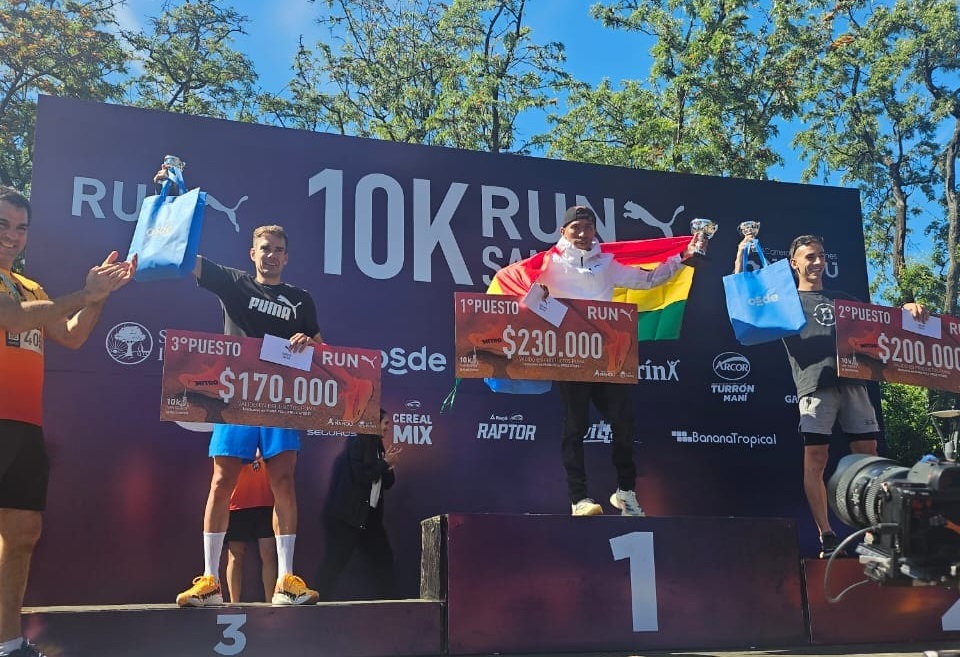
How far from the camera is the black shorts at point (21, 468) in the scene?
2.98 metres

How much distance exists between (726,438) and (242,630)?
12.8 feet

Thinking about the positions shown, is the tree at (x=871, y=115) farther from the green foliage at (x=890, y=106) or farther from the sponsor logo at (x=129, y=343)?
the sponsor logo at (x=129, y=343)

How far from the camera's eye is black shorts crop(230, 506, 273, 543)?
4855 mm

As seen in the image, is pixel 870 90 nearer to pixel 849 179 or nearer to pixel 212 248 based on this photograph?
pixel 849 179

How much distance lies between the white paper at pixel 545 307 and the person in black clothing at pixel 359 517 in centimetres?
140

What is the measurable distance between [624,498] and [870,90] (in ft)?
50.0

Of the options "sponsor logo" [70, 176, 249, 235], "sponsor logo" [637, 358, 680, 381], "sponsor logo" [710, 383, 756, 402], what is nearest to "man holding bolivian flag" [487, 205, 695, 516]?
"sponsor logo" [637, 358, 680, 381]

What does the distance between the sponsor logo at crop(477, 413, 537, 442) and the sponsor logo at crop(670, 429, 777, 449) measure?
104 cm

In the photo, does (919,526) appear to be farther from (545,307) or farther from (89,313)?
(89,313)

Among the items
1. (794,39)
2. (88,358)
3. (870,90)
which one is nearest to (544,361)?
(88,358)

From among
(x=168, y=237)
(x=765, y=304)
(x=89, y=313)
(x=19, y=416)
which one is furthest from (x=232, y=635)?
(x=765, y=304)

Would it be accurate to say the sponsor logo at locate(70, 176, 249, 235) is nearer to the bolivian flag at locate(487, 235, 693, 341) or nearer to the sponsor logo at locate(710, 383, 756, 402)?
the bolivian flag at locate(487, 235, 693, 341)

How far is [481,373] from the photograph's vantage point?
4.27 metres

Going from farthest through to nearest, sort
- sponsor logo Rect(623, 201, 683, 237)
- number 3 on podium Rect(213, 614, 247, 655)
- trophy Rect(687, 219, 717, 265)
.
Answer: sponsor logo Rect(623, 201, 683, 237) → trophy Rect(687, 219, 717, 265) → number 3 on podium Rect(213, 614, 247, 655)
